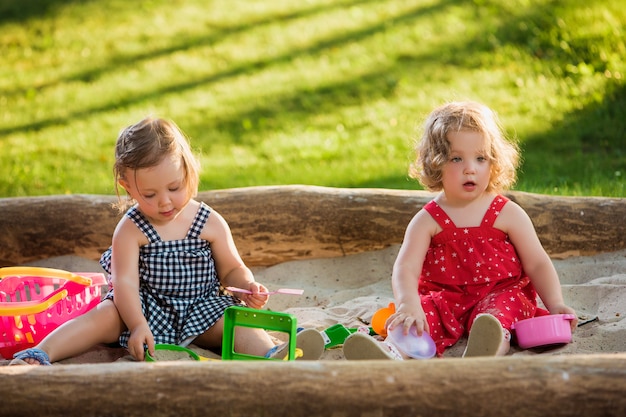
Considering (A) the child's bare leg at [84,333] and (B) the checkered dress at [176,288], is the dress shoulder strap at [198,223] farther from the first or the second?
(A) the child's bare leg at [84,333]

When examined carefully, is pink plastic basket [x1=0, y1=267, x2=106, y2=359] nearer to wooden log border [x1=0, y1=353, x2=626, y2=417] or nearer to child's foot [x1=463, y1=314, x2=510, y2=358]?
wooden log border [x1=0, y1=353, x2=626, y2=417]

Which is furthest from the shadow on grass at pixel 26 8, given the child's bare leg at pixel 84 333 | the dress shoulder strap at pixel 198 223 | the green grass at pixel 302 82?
the child's bare leg at pixel 84 333

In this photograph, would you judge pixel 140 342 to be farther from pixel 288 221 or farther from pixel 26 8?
pixel 26 8

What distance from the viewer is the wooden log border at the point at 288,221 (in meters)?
4.05

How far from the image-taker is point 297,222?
13.8 ft

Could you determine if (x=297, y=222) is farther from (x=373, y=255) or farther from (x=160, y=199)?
(x=160, y=199)

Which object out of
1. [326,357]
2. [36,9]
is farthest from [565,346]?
[36,9]

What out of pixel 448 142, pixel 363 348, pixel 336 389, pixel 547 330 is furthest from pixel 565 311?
pixel 336 389

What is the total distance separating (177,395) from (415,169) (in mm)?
1517

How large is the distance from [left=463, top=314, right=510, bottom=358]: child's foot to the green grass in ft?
9.19

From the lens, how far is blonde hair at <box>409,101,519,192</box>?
125 inches

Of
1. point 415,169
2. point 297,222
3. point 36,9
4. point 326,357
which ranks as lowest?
point 326,357

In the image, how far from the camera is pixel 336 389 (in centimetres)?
216

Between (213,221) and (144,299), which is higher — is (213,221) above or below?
above
